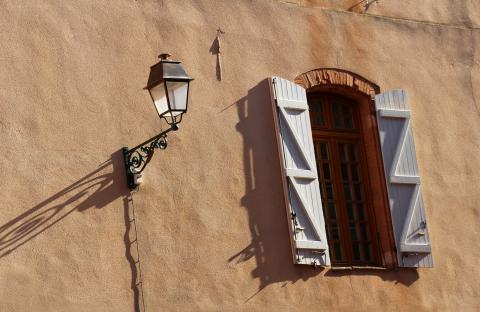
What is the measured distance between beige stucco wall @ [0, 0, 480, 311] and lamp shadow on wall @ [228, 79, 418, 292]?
0.01 metres

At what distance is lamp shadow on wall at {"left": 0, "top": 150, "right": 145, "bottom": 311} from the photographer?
8734 mm

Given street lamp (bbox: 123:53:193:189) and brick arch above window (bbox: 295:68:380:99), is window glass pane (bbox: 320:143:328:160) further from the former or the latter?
street lamp (bbox: 123:53:193:189)

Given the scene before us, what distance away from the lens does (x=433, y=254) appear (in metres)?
10.9

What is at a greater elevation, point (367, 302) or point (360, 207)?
point (360, 207)

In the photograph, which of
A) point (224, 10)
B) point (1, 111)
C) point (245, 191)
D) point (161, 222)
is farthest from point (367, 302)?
point (1, 111)

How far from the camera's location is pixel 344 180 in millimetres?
10891

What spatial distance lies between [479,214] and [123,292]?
397 cm

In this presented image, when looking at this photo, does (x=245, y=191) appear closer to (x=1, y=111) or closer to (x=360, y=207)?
(x=360, y=207)

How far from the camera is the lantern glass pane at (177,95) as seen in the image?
886cm

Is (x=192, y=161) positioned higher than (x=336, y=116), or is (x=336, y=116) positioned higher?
(x=336, y=116)

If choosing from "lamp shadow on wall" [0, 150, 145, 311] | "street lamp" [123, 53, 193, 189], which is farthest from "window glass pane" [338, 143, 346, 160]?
"lamp shadow on wall" [0, 150, 145, 311]

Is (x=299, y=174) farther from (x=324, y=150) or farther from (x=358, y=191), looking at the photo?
(x=358, y=191)

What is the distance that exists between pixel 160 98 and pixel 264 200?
5.29ft

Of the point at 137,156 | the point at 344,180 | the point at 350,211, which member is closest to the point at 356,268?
the point at 350,211
